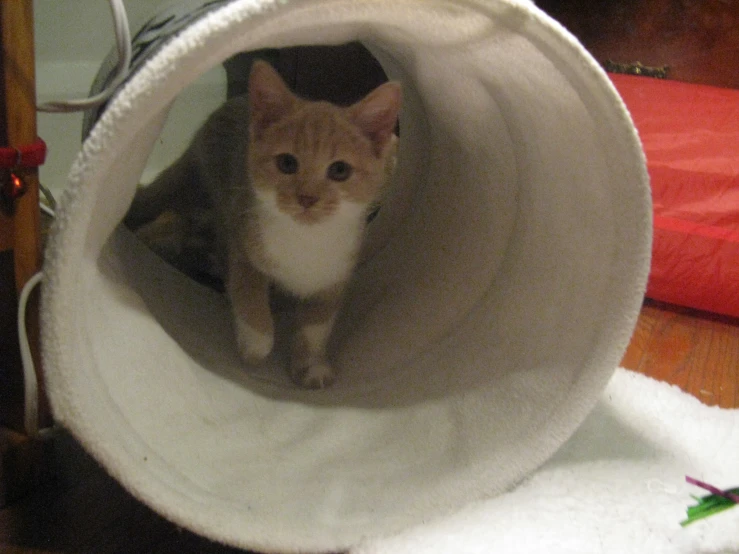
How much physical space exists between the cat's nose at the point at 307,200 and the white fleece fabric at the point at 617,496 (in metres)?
0.55

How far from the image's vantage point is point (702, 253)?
1.66 metres

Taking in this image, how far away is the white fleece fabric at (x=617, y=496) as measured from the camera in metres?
0.86

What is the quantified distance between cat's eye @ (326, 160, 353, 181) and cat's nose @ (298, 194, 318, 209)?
0.22 feet

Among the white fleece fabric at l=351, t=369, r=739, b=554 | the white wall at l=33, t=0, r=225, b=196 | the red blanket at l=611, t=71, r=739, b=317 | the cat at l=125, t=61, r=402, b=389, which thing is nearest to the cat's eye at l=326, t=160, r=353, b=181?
the cat at l=125, t=61, r=402, b=389

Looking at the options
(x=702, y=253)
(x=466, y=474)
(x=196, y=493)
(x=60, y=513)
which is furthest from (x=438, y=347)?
(x=702, y=253)

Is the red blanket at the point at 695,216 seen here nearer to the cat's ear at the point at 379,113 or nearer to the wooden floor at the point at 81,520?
the cat's ear at the point at 379,113

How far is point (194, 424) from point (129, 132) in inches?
17.5

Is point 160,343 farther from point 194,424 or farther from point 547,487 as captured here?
point 547,487

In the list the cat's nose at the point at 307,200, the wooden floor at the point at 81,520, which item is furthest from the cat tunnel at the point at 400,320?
the cat's nose at the point at 307,200

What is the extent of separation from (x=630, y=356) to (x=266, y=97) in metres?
1.02

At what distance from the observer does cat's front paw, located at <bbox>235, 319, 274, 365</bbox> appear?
3.82 ft

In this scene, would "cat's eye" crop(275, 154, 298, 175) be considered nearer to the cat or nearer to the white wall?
the cat

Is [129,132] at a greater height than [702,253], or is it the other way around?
[129,132]

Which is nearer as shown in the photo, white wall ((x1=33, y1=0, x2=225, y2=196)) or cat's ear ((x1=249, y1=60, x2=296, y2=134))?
cat's ear ((x1=249, y1=60, x2=296, y2=134))
